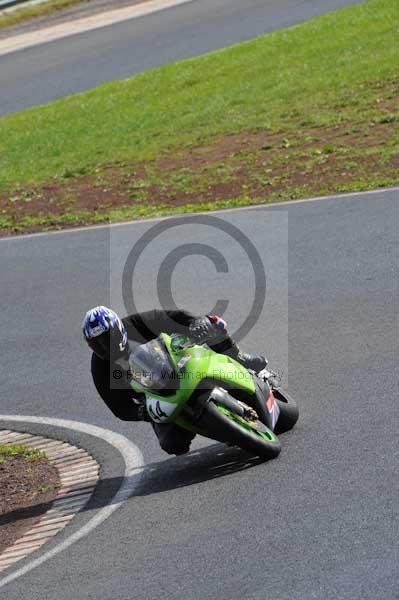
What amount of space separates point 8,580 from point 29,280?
780 centimetres

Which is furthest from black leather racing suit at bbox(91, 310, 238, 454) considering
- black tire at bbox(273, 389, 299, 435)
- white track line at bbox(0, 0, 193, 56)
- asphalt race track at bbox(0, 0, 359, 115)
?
white track line at bbox(0, 0, 193, 56)

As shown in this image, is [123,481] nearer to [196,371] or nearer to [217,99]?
[196,371]

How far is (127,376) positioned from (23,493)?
151cm

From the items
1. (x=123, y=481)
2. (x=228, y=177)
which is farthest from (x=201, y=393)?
(x=228, y=177)

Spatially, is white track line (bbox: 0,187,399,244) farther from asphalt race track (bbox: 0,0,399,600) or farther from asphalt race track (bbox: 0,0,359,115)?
asphalt race track (bbox: 0,0,359,115)

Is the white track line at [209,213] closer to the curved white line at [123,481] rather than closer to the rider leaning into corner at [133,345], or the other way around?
the curved white line at [123,481]

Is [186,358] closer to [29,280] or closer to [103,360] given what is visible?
[103,360]

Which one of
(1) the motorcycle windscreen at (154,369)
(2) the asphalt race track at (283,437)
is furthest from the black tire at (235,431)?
(1) the motorcycle windscreen at (154,369)

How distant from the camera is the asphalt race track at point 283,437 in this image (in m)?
7.15

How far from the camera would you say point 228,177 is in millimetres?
19062

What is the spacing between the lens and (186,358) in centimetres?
881

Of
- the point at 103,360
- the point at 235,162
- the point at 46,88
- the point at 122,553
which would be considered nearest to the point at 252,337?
the point at 103,360

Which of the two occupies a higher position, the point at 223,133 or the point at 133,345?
the point at 133,345

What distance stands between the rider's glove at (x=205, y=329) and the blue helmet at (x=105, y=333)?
1.77 ft
